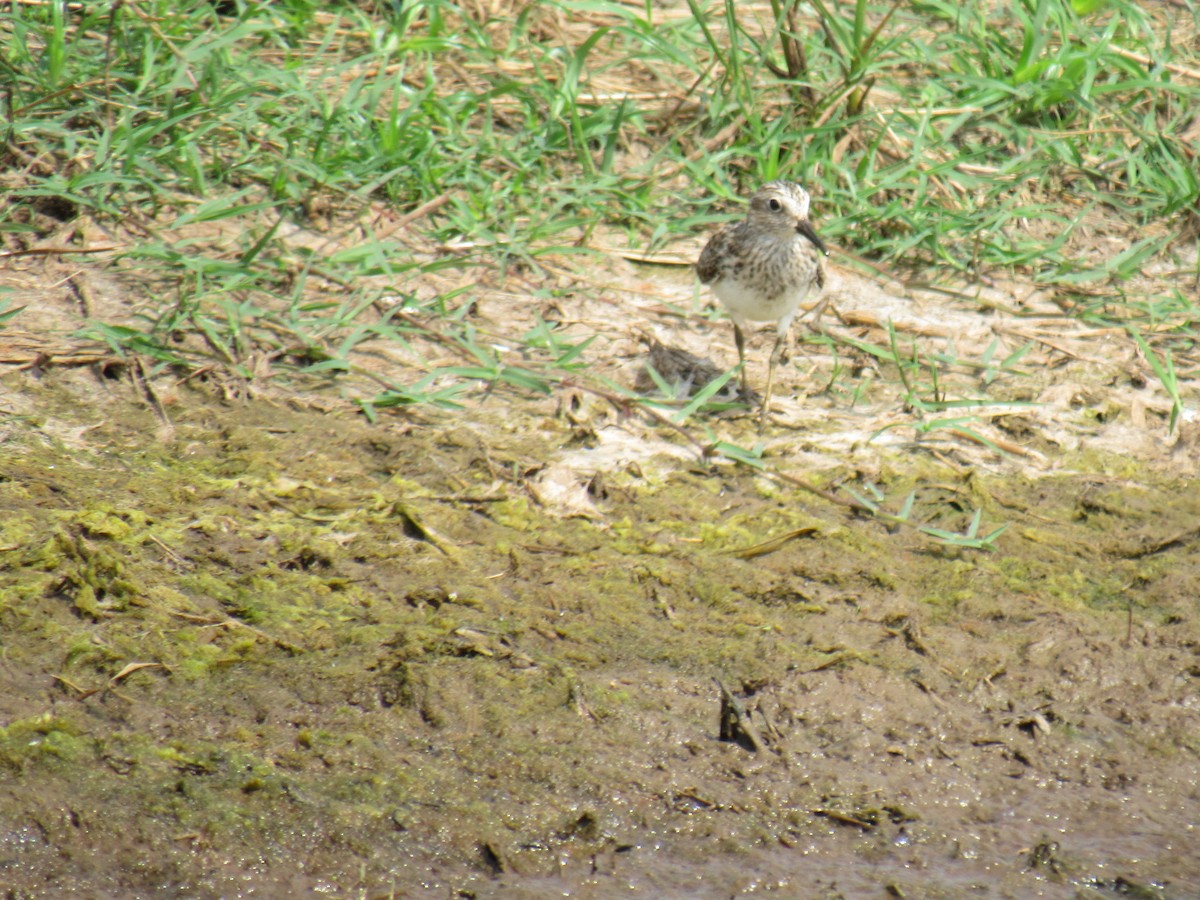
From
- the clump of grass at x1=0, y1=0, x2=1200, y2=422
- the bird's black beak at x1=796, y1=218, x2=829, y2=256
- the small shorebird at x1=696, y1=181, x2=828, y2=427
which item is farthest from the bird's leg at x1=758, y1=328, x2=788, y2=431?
the clump of grass at x1=0, y1=0, x2=1200, y2=422

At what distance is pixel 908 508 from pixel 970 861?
1.42 meters

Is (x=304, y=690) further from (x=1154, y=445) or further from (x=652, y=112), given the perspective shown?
(x=652, y=112)

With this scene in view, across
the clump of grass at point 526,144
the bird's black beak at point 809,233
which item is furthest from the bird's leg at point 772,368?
the clump of grass at point 526,144

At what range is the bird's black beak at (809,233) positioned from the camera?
5.65 m

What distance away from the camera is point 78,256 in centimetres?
560

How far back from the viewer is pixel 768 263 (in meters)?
5.62

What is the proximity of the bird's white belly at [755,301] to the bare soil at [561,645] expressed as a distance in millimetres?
466

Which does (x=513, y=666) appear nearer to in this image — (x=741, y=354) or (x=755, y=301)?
(x=755, y=301)

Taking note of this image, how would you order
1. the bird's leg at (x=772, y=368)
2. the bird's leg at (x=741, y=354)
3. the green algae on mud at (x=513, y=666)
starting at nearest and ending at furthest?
the green algae on mud at (x=513, y=666) → the bird's leg at (x=772, y=368) → the bird's leg at (x=741, y=354)

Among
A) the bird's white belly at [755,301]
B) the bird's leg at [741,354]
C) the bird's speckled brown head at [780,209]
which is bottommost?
the bird's leg at [741,354]

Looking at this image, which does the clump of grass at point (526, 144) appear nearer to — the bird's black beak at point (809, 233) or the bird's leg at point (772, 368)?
the bird's leg at point (772, 368)

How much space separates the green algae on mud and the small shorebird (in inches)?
38.1

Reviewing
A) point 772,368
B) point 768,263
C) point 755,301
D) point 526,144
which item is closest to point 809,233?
point 768,263

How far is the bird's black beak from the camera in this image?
565 cm
